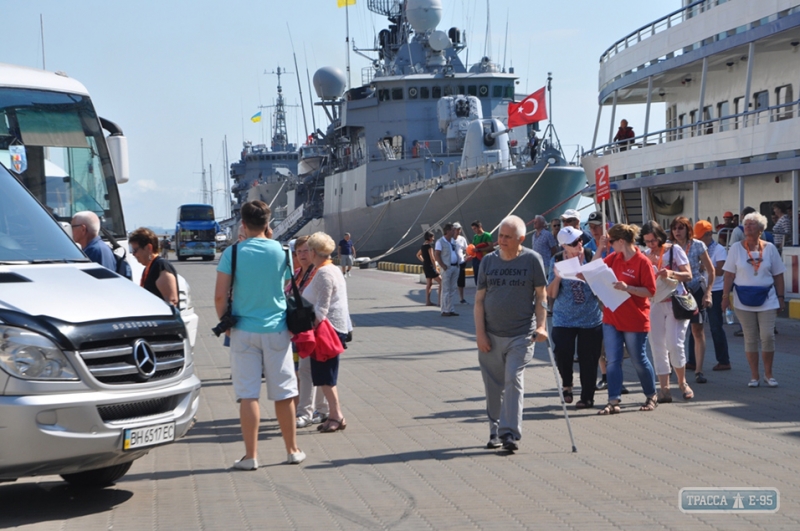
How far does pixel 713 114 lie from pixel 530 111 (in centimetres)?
614

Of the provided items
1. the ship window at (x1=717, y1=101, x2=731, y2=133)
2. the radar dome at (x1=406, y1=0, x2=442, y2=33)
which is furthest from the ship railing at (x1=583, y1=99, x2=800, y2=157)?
the radar dome at (x1=406, y1=0, x2=442, y2=33)

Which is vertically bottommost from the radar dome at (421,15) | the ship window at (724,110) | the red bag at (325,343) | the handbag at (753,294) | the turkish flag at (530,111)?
the red bag at (325,343)

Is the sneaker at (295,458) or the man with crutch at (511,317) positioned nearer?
the sneaker at (295,458)

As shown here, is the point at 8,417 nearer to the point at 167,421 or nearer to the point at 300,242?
the point at 167,421

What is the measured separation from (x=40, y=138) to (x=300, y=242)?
403 centimetres

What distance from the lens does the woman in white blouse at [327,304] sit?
8.57 m

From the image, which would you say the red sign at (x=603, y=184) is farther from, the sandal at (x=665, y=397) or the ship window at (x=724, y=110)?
the sandal at (x=665, y=397)

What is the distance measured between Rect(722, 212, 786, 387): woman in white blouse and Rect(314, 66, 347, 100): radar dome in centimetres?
5308

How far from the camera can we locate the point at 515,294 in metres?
7.80

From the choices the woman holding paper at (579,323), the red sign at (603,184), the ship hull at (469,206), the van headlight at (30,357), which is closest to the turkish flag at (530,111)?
the ship hull at (469,206)

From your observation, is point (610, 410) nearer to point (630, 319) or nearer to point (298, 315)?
point (630, 319)

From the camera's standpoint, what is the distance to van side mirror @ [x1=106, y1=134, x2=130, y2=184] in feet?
39.6

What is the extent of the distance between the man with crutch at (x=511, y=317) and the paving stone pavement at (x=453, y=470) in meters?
0.33

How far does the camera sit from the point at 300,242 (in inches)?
364
